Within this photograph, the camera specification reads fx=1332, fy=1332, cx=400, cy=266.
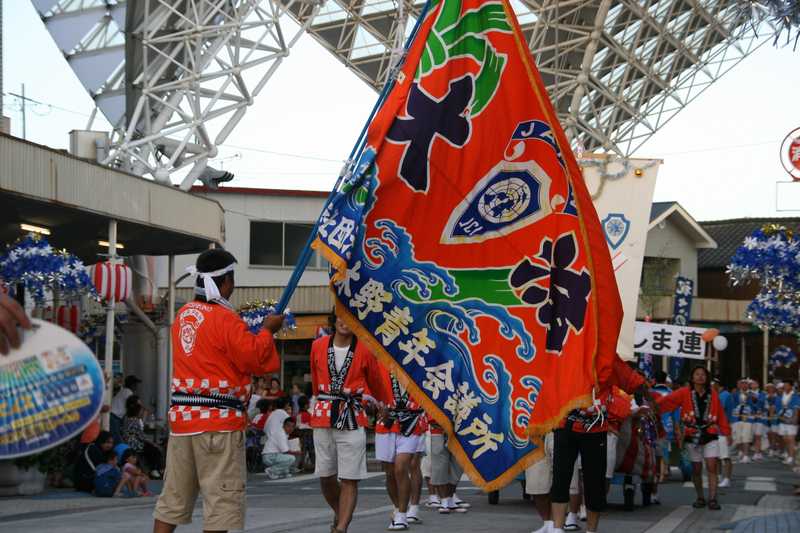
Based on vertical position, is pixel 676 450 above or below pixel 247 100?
below

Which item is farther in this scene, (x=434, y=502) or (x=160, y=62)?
(x=160, y=62)

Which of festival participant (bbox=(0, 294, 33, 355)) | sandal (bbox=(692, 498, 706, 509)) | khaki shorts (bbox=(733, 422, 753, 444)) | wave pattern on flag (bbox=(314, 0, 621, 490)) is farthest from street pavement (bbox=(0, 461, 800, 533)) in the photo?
khaki shorts (bbox=(733, 422, 753, 444))

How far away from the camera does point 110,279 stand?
19828 mm

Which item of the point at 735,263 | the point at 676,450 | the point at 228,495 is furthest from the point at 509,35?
the point at 676,450

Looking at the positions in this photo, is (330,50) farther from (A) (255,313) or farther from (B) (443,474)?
(B) (443,474)

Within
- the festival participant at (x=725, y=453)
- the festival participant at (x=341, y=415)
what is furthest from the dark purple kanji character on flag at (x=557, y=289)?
the festival participant at (x=725, y=453)

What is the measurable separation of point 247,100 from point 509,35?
22726 mm

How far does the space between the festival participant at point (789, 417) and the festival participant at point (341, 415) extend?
19248 millimetres

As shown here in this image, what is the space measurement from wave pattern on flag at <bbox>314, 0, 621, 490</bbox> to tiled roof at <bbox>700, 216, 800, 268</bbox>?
5076 cm

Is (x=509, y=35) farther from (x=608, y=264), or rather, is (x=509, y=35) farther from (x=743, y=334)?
(x=743, y=334)

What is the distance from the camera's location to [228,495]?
7.74 m

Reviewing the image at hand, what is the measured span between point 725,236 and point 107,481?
4675cm

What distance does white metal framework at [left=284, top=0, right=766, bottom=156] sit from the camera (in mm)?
39000

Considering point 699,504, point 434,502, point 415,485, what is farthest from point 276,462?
point 415,485
